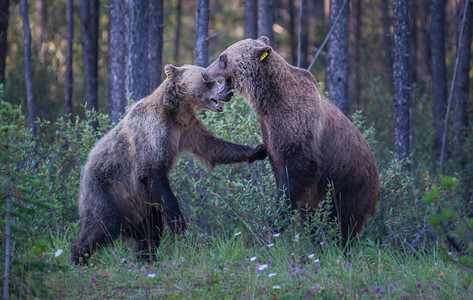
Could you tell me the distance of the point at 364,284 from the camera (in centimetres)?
421

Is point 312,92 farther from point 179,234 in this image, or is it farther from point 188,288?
point 188,288

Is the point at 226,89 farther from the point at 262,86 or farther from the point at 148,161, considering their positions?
the point at 148,161

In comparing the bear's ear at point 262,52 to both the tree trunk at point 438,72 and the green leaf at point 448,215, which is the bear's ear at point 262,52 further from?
the tree trunk at point 438,72

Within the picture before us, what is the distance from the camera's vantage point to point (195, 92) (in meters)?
6.04

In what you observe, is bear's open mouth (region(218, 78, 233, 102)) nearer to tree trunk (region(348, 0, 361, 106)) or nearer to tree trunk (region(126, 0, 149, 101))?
tree trunk (region(126, 0, 149, 101))

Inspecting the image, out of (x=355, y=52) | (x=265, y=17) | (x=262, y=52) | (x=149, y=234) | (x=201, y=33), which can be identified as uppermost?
(x=265, y=17)

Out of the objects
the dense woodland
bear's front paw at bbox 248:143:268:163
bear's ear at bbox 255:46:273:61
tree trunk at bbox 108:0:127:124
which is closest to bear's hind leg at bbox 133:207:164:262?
the dense woodland

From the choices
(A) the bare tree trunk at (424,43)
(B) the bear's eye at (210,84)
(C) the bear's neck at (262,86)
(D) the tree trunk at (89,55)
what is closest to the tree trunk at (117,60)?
(D) the tree trunk at (89,55)

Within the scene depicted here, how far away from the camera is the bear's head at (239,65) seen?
5738 mm

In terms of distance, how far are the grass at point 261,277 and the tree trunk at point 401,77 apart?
4.46 m

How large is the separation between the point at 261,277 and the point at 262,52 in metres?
2.48

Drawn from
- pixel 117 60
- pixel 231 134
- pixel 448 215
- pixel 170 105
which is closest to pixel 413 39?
pixel 117 60

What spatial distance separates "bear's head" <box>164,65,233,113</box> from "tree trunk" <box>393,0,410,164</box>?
179 inches

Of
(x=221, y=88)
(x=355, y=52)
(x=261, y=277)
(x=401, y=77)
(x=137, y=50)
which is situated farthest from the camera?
(x=355, y=52)
